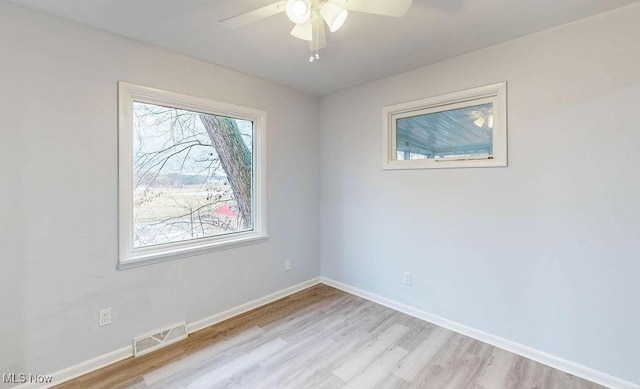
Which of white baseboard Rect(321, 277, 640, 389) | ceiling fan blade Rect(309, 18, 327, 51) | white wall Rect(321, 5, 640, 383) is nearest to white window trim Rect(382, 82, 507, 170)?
white wall Rect(321, 5, 640, 383)

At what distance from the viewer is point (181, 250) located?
242 cm

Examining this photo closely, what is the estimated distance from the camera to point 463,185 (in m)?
2.45

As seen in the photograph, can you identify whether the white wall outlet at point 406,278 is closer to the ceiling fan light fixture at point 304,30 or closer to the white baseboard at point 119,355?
the white baseboard at point 119,355

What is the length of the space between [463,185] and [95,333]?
308 centimetres

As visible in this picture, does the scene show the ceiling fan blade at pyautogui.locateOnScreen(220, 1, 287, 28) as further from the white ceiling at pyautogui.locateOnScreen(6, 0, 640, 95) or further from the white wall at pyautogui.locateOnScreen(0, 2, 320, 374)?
the white wall at pyautogui.locateOnScreen(0, 2, 320, 374)

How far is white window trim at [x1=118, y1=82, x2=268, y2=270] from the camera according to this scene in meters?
2.10

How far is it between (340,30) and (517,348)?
2762mm

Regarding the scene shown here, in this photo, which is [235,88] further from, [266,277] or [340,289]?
[340,289]

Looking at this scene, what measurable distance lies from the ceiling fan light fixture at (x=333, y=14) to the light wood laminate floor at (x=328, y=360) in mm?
2224

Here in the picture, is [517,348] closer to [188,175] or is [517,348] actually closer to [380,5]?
[380,5]

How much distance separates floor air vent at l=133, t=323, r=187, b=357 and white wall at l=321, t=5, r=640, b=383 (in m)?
2.02

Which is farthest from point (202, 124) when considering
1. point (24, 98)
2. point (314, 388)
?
point (314, 388)

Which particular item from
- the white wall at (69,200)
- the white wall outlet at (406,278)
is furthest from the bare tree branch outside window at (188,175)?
the white wall outlet at (406,278)

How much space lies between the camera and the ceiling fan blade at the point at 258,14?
144 centimetres
